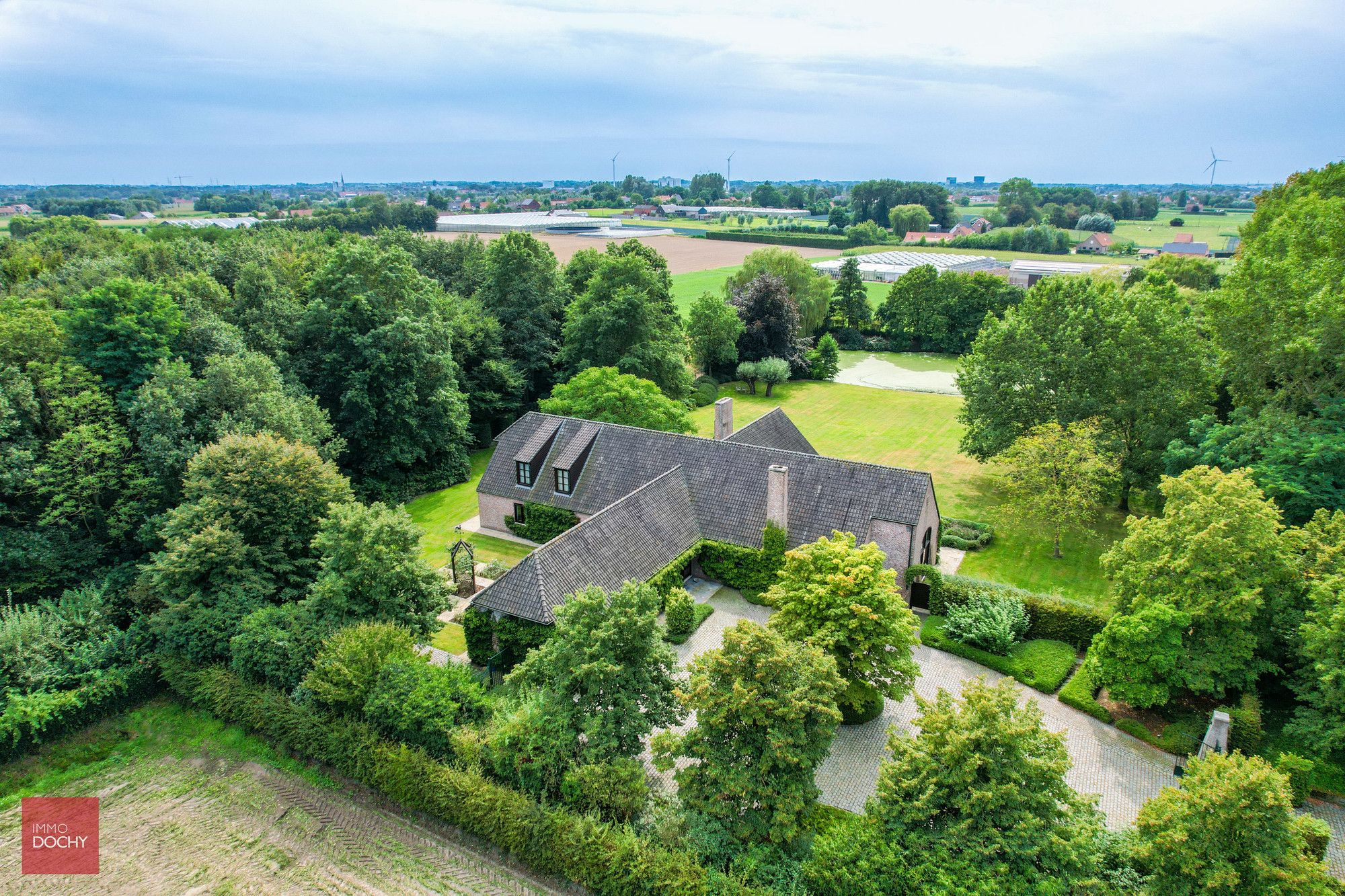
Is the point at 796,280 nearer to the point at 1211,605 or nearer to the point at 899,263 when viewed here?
the point at 899,263

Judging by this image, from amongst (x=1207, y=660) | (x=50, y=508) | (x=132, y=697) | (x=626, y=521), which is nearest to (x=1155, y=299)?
(x=1207, y=660)

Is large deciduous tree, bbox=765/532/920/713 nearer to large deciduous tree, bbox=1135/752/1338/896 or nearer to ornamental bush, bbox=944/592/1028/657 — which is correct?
ornamental bush, bbox=944/592/1028/657

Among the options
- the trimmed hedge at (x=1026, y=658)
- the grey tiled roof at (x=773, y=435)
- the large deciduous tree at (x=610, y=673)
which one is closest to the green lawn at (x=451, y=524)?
the grey tiled roof at (x=773, y=435)

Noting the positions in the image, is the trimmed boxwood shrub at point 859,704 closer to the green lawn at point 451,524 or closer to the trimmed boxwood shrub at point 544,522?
the trimmed boxwood shrub at point 544,522

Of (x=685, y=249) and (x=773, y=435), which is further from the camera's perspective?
(x=685, y=249)

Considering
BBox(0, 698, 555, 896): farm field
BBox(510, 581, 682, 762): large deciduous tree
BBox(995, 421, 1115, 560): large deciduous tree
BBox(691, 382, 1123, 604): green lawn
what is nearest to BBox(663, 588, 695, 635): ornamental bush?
BBox(510, 581, 682, 762): large deciduous tree

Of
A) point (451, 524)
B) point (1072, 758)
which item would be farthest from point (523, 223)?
point (1072, 758)
